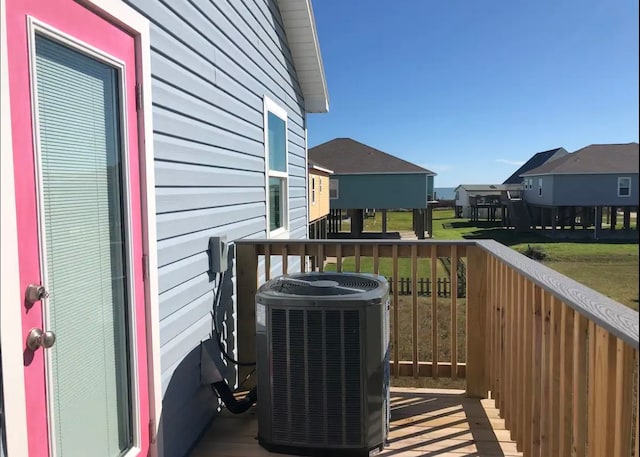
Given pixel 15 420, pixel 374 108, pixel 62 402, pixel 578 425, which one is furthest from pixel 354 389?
pixel 374 108

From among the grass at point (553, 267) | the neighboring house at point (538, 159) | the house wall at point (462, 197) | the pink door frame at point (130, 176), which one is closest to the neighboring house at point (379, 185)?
the grass at point (553, 267)

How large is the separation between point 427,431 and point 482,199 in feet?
124

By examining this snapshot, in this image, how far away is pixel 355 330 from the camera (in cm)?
251

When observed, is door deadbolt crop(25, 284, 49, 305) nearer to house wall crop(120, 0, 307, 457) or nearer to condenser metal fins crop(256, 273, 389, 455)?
house wall crop(120, 0, 307, 457)

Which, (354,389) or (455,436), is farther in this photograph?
(455,436)

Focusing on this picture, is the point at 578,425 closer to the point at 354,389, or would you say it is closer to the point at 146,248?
the point at 354,389

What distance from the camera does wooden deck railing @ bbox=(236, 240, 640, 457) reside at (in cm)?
144

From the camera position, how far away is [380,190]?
76.6ft

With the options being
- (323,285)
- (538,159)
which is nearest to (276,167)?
(323,285)

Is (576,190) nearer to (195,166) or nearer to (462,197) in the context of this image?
(462,197)

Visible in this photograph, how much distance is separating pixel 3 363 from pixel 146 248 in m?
0.95

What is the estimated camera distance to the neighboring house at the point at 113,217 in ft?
5.00

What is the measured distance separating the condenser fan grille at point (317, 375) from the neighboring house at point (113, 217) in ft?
1.92

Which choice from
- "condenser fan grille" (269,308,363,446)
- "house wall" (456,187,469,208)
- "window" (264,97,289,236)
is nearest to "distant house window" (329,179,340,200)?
"window" (264,97,289,236)
